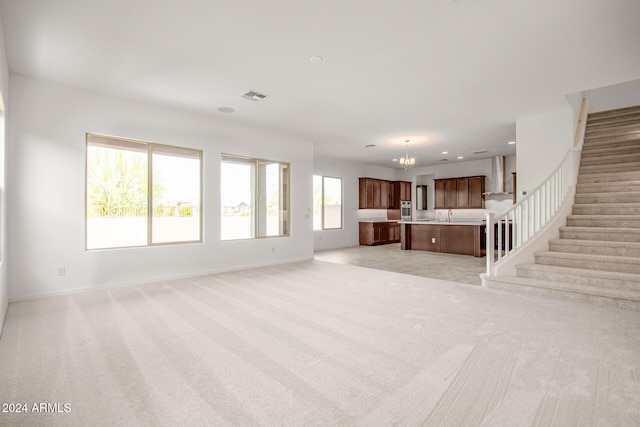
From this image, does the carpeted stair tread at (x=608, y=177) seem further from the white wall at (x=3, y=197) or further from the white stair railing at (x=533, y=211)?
the white wall at (x=3, y=197)

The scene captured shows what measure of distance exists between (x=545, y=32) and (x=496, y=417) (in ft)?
11.4

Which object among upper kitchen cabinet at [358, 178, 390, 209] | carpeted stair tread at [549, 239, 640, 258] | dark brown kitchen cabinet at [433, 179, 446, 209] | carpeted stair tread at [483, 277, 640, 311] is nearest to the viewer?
carpeted stair tread at [483, 277, 640, 311]

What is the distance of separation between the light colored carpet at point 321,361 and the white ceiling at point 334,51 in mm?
2948

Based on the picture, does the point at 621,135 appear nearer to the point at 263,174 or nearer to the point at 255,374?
the point at 263,174

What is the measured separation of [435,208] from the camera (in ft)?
36.9

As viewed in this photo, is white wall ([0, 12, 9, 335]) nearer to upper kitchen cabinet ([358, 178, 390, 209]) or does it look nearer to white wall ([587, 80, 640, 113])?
upper kitchen cabinet ([358, 178, 390, 209])

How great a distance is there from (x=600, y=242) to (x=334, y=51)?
462 cm

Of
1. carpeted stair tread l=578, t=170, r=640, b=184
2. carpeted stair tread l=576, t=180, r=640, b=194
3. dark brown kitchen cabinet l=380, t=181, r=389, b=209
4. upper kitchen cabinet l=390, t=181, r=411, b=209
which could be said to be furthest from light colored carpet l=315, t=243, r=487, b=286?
upper kitchen cabinet l=390, t=181, r=411, b=209

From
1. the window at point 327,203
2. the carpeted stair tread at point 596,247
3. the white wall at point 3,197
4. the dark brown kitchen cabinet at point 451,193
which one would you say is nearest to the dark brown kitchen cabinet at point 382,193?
the window at point 327,203

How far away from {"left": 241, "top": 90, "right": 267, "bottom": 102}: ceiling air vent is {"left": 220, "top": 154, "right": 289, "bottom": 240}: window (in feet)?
5.51

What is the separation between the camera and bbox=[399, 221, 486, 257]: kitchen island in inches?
319


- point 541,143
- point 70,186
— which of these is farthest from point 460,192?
point 70,186

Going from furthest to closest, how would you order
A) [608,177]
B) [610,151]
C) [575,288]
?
[610,151]
[608,177]
[575,288]

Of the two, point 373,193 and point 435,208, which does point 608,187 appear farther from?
point 373,193
